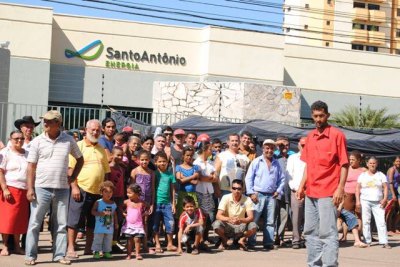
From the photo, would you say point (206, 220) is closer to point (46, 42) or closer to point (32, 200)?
point (32, 200)

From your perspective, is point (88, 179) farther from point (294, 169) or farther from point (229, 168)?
point (294, 169)

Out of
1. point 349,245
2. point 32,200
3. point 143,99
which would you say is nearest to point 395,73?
point 143,99

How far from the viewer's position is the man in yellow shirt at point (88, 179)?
11641mm

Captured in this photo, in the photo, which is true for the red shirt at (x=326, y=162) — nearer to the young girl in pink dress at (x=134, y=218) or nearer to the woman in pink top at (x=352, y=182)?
the young girl in pink dress at (x=134, y=218)

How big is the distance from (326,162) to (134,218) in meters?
3.44

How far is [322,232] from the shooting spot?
989 cm

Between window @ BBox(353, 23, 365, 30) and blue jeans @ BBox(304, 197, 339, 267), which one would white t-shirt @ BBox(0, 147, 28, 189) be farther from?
window @ BBox(353, 23, 365, 30)

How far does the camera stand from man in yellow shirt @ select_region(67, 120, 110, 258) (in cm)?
1164

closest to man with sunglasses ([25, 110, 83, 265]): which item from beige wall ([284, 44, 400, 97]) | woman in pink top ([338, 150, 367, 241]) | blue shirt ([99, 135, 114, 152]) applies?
blue shirt ([99, 135, 114, 152])

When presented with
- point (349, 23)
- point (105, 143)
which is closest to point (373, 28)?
point (349, 23)

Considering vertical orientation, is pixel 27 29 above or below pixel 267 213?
above

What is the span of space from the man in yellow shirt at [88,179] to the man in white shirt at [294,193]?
13.0ft

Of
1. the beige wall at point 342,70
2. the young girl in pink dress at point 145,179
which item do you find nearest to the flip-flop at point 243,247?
the young girl in pink dress at point 145,179

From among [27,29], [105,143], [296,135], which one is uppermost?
[27,29]
